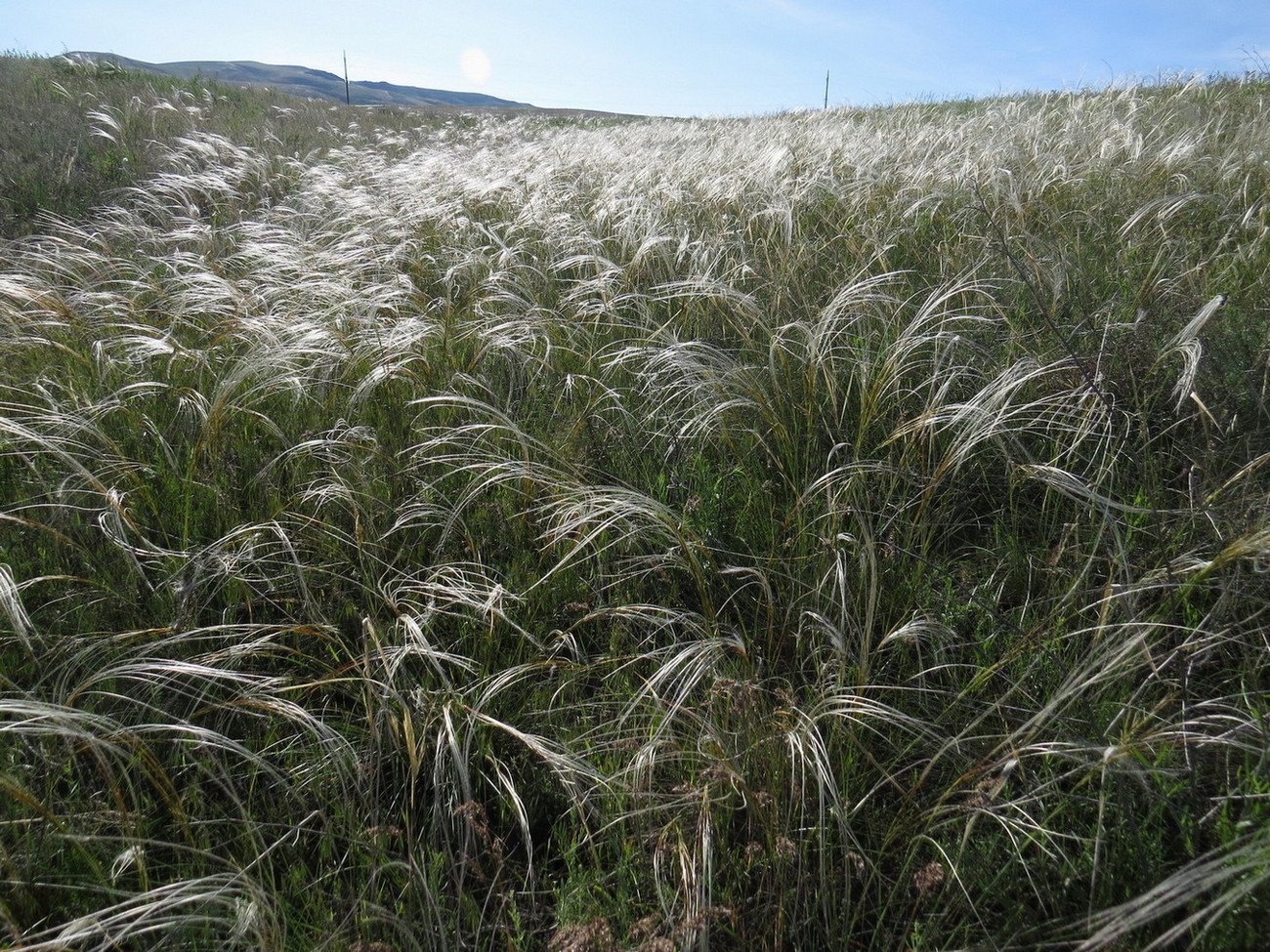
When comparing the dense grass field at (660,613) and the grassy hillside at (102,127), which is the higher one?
the grassy hillside at (102,127)

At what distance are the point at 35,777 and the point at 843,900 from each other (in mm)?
1280

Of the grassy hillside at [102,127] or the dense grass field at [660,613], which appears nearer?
the dense grass field at [660,613]

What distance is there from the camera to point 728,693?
1164mm

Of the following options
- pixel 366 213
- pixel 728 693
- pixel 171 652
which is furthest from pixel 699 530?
pixel 366 213

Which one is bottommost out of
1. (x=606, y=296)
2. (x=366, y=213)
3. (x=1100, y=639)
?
(x=1100, y=639)

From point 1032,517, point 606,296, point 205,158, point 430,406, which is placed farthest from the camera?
point 205,158

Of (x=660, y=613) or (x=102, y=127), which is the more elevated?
(x=102, y=127)

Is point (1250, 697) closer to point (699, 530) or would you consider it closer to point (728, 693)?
point (728, 693)

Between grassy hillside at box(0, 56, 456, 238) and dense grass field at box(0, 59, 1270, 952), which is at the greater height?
grassy hillside at box(0, 56, 456, 238)

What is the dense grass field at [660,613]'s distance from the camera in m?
1.01

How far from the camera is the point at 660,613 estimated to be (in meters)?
1.53

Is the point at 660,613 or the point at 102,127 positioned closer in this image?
the point at 660,613

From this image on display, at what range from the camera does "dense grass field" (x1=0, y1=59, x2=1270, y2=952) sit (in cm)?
101

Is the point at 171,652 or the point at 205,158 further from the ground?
the point at 205,158
